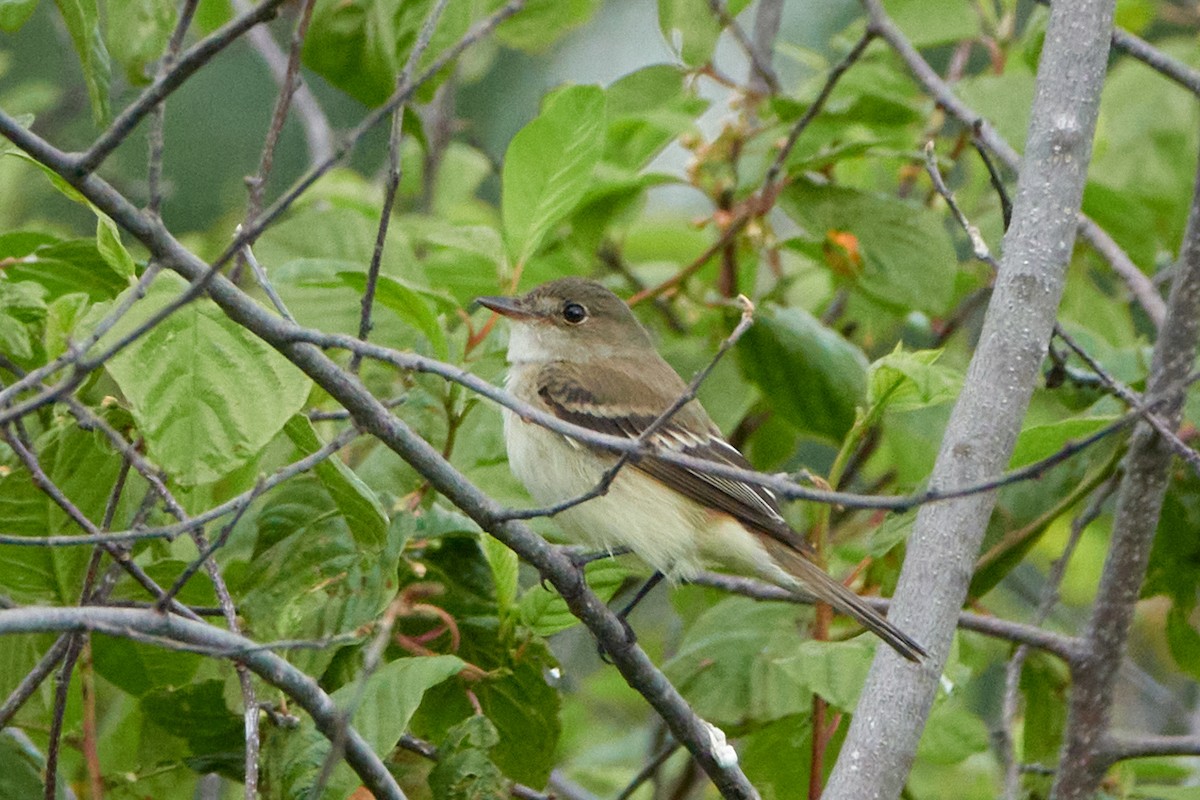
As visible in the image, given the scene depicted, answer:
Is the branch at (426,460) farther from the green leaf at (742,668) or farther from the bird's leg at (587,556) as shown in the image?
the green leaf at (742,668)

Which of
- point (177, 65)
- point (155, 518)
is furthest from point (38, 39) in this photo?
point (177, 65)

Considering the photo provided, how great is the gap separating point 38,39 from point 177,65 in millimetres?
9521

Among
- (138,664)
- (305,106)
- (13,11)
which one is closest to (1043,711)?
(138,664)

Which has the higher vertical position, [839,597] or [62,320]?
[839,597]

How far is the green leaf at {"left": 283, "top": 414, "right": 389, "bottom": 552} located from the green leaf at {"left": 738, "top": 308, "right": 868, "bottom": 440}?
1408mm

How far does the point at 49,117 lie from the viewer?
649 cm

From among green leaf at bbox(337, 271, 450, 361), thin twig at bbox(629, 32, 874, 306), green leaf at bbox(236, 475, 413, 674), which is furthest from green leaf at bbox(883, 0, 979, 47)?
green leaf at bbox(236, 475, 413, 674)

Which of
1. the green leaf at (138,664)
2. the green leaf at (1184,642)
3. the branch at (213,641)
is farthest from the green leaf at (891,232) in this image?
the branch at (213,641)

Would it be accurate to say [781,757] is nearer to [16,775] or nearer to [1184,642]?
[1184,642]

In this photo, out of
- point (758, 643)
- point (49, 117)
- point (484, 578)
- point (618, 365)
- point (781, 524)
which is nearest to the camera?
point (484, 578)

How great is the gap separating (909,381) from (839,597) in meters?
0.56

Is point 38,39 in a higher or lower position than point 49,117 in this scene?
higher

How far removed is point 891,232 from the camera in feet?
12.8

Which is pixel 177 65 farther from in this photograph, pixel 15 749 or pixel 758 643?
pixel 758 643
